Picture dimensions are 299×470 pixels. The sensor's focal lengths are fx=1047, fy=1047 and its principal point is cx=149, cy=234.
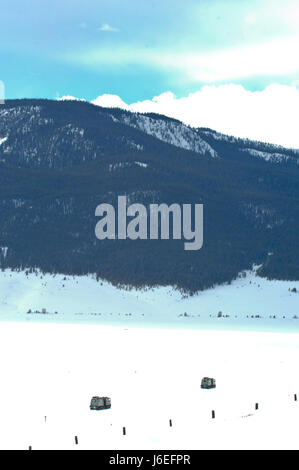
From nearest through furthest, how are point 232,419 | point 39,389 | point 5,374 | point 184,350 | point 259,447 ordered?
point 259,447 → point 232,419 → point 39,389 → point 5,374 → point 184,350

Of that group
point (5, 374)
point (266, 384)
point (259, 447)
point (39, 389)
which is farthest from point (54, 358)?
point (259, 447)

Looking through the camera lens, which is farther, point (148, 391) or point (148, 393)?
point (148, 391)

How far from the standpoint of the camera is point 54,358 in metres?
117

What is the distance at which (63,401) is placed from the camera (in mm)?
86375

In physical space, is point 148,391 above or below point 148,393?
above

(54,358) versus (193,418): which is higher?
(54,358)

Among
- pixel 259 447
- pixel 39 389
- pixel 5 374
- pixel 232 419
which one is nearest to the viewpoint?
pixel 259 447
